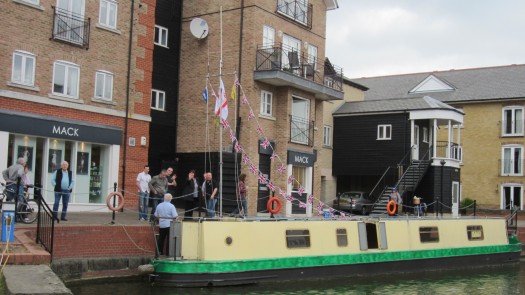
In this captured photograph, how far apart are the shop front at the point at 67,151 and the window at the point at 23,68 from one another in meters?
1.00

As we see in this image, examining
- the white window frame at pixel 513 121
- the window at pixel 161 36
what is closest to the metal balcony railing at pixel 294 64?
the window at pixel 161 36

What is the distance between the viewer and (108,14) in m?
20.8

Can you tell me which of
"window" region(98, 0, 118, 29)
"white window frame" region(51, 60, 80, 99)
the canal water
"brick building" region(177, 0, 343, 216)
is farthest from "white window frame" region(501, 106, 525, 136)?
"white window frame" region(51, 60, 80, 99)

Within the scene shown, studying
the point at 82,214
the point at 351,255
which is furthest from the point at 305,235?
the point at 82,214

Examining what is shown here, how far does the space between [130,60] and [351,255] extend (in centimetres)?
992

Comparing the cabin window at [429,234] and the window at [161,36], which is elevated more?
the window at [161,36]

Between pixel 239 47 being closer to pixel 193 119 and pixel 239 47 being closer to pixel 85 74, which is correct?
pixel 193 119

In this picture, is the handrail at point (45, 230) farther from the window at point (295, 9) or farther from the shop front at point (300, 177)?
the window at point (295, 9)

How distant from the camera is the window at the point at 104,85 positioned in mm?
20375

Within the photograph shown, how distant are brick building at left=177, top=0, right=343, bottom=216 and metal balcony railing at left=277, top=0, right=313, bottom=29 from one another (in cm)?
4

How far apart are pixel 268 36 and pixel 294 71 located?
1960 mm

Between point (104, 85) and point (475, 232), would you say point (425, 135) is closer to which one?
point (475, 232)

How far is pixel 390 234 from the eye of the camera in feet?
59.5

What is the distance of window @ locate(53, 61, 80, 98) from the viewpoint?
19219 millimetres
